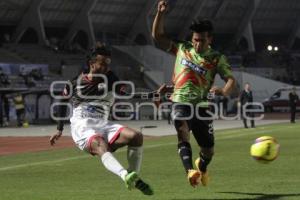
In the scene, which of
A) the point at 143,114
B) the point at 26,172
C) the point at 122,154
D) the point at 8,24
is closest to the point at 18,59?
the point at 8,24

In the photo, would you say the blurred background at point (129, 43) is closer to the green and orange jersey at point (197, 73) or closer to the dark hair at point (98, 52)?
the green and orange jersey at point (197, 73)

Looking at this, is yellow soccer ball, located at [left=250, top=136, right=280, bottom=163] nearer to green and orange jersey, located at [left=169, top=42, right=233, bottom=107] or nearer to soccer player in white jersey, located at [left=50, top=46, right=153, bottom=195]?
green and orange jersey, located at [left=169, top=42, right=233, bottom=107]

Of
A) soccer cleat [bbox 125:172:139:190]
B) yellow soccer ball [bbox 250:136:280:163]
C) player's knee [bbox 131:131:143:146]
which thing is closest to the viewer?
soccer cleat [bbox 125:172:139:190]

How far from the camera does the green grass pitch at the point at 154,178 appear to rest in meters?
10.2

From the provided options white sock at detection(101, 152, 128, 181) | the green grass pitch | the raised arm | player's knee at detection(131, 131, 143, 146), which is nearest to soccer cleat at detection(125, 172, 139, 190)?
A: white sock at detection(101, 152, 128, 181)

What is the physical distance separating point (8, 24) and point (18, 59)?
8.84 metres

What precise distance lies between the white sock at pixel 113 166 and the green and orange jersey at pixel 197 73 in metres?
1.72

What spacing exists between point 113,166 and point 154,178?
11.9 ft

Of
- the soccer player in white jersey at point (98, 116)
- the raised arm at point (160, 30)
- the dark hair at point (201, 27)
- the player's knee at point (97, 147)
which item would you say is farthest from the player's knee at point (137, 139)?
the dark hair at point (201, 27)

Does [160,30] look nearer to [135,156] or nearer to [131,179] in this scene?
[135,156]

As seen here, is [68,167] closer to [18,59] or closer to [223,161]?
[223,161]

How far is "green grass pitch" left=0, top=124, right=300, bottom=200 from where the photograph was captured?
401 inches

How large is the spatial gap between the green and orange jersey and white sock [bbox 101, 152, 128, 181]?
5.63 ft

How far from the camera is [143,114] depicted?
165ft
